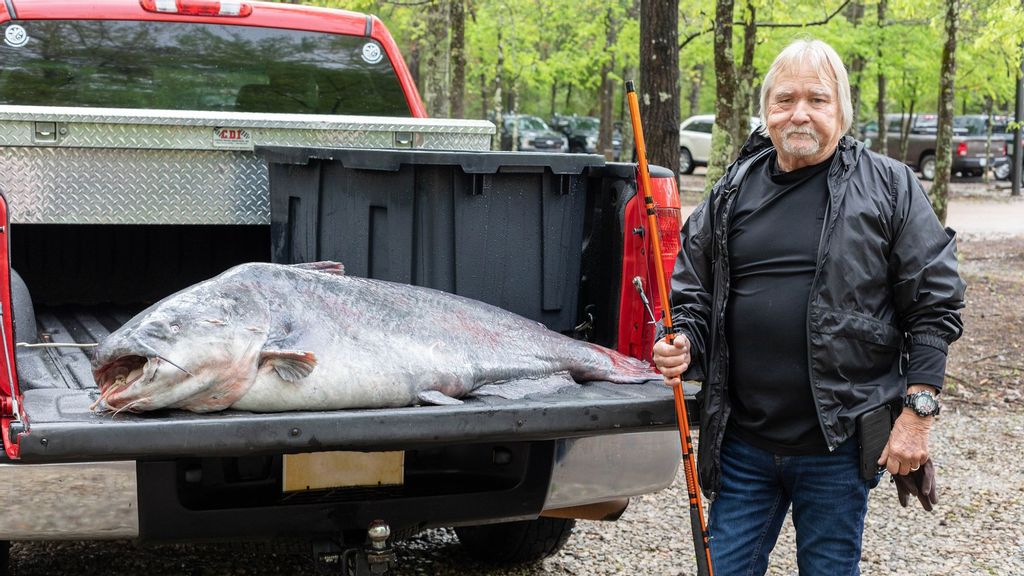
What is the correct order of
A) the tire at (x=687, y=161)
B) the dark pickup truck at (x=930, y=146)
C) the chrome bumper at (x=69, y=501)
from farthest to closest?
the tire at (x=687, y=161) < the dark pickup truck at (x=930, y=146) < the chrome bumper at (x=69, y=501)

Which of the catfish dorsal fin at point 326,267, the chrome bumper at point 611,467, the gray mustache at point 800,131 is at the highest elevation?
the gray mustache at point 800,131

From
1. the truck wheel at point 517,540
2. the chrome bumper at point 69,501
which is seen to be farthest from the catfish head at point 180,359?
the truck wheel at point 517,540


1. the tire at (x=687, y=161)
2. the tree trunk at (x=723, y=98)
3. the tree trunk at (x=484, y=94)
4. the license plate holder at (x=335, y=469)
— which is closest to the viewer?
the license plate holder at (x=335, y=469)

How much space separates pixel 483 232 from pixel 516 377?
570 mm

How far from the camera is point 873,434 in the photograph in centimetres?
291

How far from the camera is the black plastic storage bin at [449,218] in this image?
3574 millimetres

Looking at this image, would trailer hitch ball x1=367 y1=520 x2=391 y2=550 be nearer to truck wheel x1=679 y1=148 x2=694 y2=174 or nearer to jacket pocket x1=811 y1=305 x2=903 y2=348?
jacket pocket x1=811 y1=305 x2=903 y2=348

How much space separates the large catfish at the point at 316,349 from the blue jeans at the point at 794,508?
0.51 metres

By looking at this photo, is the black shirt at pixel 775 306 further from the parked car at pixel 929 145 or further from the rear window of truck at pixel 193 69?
the parked car at pixel 929 145

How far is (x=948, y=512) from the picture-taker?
5.35 metres

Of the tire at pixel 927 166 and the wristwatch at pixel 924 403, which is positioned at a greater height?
the wristwatch at pixel 924 403

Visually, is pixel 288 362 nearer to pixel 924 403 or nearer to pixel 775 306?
pixel 775 306

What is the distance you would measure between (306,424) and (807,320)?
4.15ft

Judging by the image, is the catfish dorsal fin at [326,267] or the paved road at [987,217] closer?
the catfish dorsal fin at [326,267]
